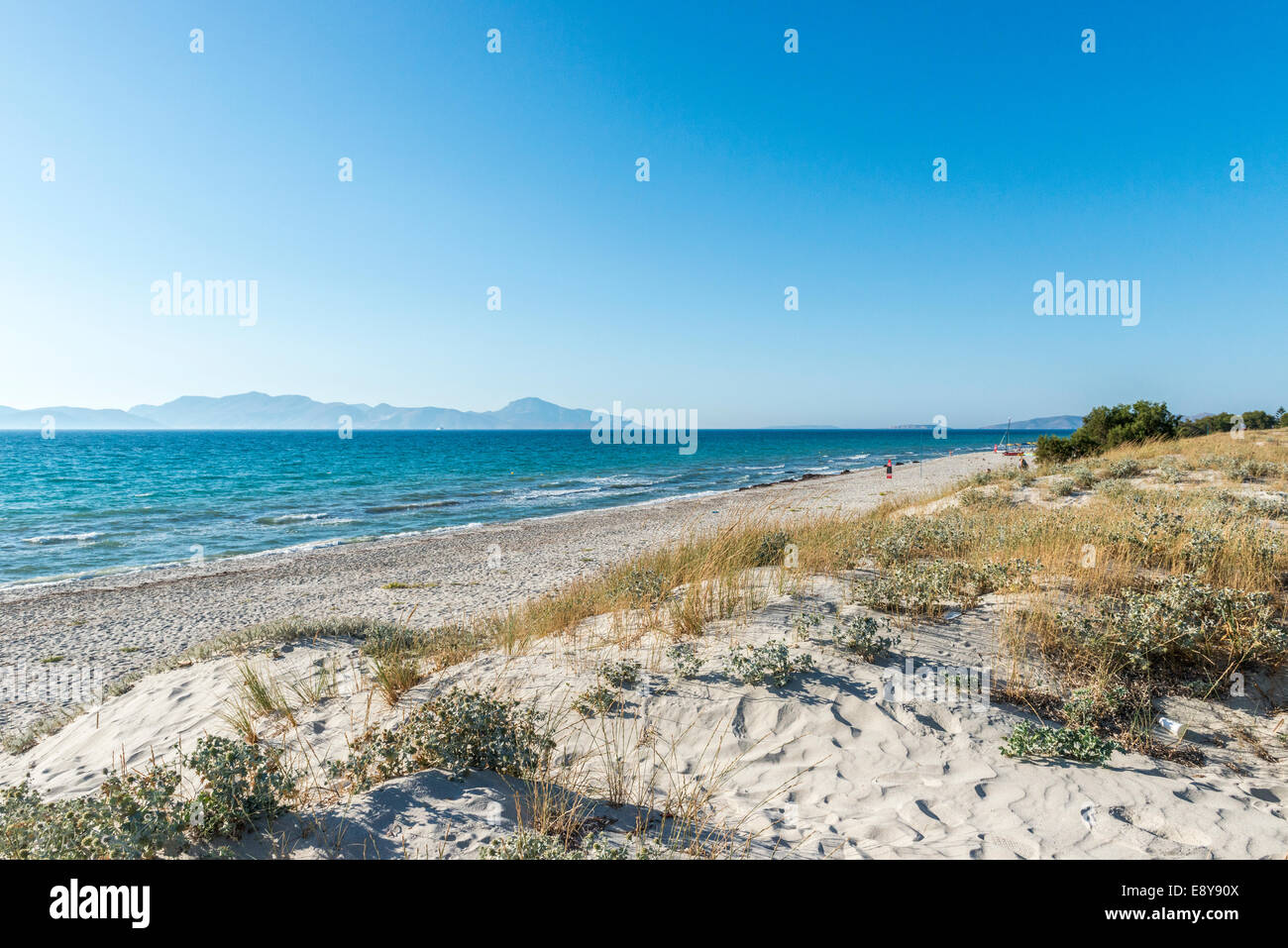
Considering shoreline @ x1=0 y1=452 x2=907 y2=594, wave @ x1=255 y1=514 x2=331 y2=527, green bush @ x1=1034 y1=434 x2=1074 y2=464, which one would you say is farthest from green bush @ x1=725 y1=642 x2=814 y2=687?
wave @ x1=255 y1=514 x2=331 y2=527

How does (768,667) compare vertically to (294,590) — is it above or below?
above

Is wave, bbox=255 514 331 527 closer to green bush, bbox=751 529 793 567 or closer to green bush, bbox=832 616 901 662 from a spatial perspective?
green bush, bbox=751 529 793 567

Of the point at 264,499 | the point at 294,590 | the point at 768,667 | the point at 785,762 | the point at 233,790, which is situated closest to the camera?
the point at 233,790

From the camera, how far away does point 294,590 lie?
14.7 metres

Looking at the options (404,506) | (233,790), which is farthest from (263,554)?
(233,790)

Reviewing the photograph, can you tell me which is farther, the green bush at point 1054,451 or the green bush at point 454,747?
the green bush at point 1054,451

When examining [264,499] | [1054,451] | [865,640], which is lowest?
[264,499]

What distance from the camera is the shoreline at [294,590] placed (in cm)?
1060

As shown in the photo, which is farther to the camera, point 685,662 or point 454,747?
point 685,662

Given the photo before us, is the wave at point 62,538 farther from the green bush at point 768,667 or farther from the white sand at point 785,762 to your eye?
the green bush at point 768,667

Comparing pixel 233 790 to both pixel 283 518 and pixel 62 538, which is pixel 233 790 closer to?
pixel 62 538

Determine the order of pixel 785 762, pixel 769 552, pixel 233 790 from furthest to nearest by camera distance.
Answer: pixel 769 552 < pixel 785 762 < pixel 233 790

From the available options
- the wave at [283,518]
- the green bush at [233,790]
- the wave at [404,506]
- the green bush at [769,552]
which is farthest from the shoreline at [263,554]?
the green bush at [769,552]

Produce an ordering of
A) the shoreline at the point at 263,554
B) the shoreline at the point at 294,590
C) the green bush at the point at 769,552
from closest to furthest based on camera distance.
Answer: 1. the green bush at the point at 769,552
2. the shoreline at the point at 294,590
3. the shoreline at the point at 263,554
